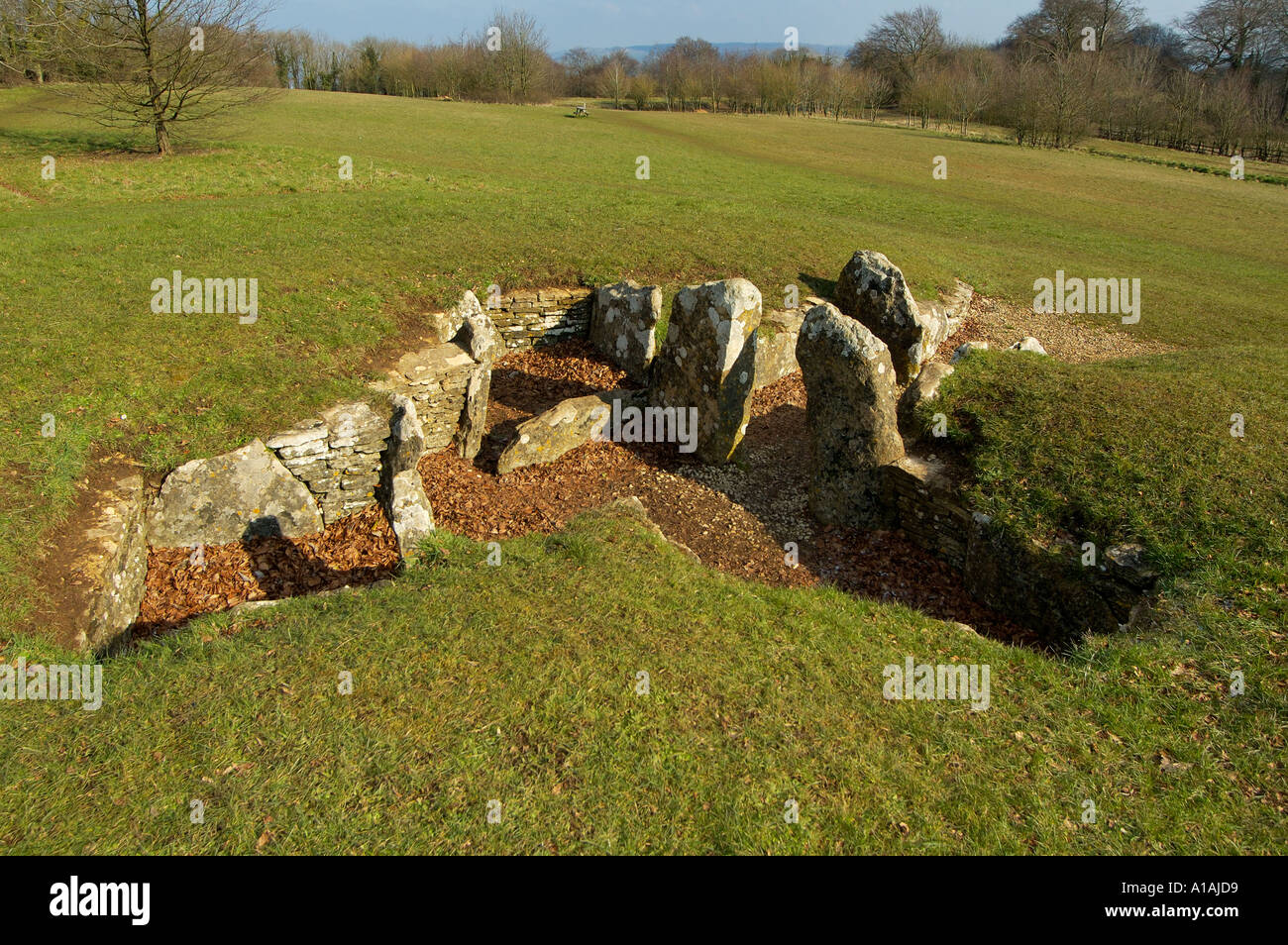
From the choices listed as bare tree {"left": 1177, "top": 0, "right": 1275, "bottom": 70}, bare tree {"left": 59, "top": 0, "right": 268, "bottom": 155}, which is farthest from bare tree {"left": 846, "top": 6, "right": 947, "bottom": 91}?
bare tree {"left": 59, "top": 0, "right": 268, "bottom": 155}

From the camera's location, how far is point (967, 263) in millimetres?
21312

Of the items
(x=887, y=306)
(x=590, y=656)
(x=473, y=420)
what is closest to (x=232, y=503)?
(x=473, y=420)

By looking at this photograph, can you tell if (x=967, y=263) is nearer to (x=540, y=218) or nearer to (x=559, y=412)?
(x=540, y=218)

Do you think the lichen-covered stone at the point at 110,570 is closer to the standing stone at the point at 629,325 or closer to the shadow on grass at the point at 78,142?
the standing stone at the point at 629,325

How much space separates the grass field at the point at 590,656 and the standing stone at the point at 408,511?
1180mm

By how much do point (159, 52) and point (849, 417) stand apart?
29433 mm

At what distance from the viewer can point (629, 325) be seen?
1462 cm

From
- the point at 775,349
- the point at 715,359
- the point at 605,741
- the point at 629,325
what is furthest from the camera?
the point at 775,349

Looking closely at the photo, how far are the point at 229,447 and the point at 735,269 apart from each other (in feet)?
39.3

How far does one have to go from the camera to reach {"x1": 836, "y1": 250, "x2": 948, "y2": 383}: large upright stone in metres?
14.2

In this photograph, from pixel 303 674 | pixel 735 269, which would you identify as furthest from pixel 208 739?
pixel 735 269

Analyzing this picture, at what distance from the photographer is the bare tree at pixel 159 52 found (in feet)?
79.5

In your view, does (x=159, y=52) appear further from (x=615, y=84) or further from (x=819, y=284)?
(x=615, y=84)

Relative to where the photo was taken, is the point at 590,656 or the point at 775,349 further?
the point at 775,349
